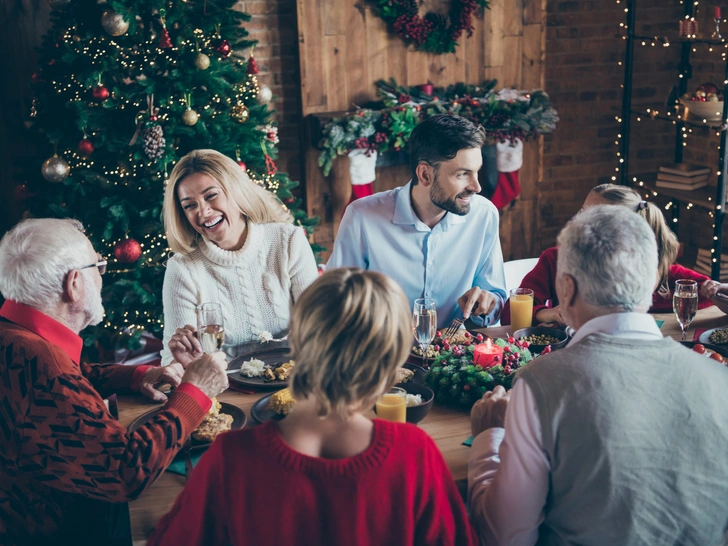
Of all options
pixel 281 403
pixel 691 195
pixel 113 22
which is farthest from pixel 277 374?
pixel 691 195

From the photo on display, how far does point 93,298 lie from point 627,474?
126cm

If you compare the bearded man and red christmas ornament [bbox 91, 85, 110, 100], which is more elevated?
red christmas ornament [bbox 91, 85, 110, 100]

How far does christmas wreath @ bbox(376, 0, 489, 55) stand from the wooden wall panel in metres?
0.05

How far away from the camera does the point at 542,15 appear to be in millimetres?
4875

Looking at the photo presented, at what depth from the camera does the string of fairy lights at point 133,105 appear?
11.0 ft

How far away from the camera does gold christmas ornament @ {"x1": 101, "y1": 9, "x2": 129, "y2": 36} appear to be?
3258mm

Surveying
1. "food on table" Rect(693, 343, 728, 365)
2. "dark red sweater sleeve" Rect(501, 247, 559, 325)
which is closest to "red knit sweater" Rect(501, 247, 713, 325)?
"dark red sweater sleeve" Rect(501, 247, 559, 325)

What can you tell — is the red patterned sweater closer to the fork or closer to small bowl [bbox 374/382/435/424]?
small bowl [bbox 374/382/435/424]

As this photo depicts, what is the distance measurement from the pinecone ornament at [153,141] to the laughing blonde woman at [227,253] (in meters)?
0.81

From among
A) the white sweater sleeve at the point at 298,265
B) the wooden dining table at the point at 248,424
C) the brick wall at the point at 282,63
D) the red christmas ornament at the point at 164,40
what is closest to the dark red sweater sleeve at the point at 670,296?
the wooden dining table at the point at 248,424

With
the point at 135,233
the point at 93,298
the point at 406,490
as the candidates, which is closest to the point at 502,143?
the point at 135,233

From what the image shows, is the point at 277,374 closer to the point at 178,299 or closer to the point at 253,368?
the point at 253,368

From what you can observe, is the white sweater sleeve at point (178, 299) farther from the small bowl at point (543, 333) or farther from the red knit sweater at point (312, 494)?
the red knit sweater at point (312, 494)

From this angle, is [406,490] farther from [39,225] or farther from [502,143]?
[502,143]
